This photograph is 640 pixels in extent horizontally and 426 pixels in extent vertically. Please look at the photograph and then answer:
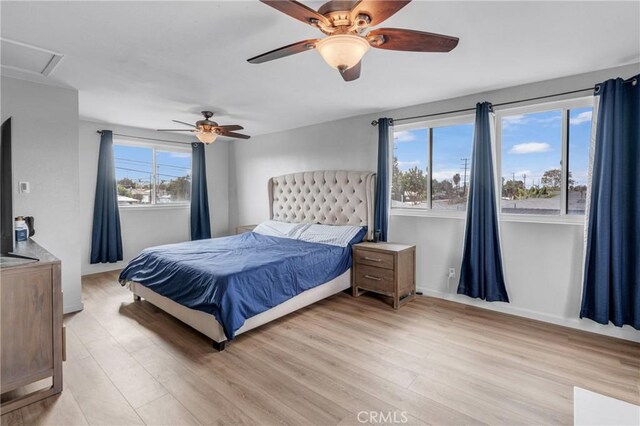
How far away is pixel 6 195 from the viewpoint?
203cm

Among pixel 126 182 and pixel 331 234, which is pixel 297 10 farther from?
pixel 126 182

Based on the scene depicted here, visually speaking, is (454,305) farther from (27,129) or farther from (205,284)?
(27,129)

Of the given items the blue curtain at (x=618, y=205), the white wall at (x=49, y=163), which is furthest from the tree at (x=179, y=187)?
the blue curtain at (x=618, y=205)

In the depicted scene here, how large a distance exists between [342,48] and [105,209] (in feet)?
15.3

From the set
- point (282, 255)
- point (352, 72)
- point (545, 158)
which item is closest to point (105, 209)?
point (282, 255)

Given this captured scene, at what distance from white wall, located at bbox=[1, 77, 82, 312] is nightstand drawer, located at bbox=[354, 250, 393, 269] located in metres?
3.16

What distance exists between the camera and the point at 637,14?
192 cm

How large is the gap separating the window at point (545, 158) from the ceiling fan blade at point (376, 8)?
2.47 m

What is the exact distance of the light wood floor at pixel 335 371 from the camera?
184cm

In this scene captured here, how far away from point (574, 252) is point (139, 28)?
406cm

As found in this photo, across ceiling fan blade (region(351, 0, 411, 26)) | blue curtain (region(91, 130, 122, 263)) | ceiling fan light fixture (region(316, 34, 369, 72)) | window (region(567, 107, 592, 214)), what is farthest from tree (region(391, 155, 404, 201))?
blue curtain (region(91, 130, 122, 263))

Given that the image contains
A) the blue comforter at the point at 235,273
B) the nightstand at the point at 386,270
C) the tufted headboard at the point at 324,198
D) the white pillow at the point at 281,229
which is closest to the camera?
the blue comforter at the point at 235,273

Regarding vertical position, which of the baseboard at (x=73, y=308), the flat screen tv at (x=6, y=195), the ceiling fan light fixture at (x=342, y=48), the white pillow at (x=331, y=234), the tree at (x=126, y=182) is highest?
the ceiling fan light fixture at (x=342, y=48)

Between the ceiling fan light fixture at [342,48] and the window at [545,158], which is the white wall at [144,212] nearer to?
the ceiling fan light fixture at [342,48]
